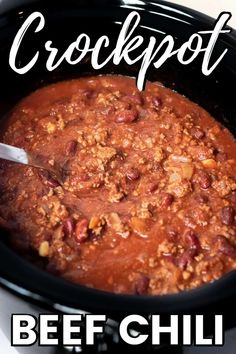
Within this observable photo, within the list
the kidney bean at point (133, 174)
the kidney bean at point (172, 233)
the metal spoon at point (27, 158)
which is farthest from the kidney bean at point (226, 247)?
the metal spoon at point (27, 158)

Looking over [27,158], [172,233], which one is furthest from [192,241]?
[27,158]

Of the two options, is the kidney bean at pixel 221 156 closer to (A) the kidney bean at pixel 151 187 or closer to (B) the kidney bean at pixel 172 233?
(A) the kidney bean at pixel 151 187

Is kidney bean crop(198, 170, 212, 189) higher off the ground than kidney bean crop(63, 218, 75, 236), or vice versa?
kidney bean crop(198, 170, 212, 189)

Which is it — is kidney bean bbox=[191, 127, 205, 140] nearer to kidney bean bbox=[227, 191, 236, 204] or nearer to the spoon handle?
kidney bean bbox=[227, 191, 236, 204]

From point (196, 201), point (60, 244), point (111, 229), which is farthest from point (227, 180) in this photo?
point (60, 244)

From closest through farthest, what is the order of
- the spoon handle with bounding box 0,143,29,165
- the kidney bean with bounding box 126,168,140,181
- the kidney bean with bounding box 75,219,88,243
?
1. the kidney bean with bounding box 75,219,88,243
2. the spoon handle with bounding box 0,143,29,165
3. the kidney bean with bounding box 126,168,140,181

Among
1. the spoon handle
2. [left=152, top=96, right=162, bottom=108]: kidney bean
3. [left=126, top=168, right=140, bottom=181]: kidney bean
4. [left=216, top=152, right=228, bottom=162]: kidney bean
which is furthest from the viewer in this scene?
[left=152, top=96, right=162, bottom=108]: kidney bean

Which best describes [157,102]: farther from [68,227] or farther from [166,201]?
[68,227]

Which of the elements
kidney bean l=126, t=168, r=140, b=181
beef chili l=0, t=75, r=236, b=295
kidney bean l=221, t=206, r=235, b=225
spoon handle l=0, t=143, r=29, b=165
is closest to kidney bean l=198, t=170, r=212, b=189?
beef chili l=0, t=75, r=236, b=295
